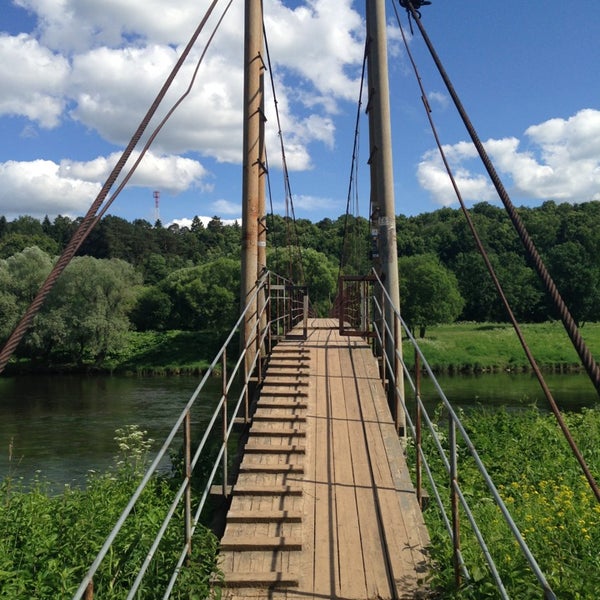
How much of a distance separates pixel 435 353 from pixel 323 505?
106ft

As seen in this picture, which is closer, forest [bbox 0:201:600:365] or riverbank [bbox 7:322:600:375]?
riverbank [bbox 7:322:600:375]

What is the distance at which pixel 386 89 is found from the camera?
22.4 feet

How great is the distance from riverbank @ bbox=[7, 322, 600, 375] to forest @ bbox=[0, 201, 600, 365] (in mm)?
1187

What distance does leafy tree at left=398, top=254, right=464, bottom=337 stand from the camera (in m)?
41.4

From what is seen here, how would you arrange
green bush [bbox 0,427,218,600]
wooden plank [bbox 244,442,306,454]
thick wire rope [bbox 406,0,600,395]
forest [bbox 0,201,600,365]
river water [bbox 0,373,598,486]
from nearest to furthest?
thick wire rope [bbox 406,0,600,395] < green bush [bbox 0,427,218,600] < wooden plank [bbox 244,442,306,454] < river water [bbox 0,373,598,486] < forest [bbox 0,201,600,365]

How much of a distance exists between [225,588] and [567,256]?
60.4 m

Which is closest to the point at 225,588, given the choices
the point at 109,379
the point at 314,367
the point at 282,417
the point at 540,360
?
the point at 282,417

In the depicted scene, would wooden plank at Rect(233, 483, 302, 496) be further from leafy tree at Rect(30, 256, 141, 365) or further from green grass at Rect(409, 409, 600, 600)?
leafy tree at Rect(30, 256, 141, 365)

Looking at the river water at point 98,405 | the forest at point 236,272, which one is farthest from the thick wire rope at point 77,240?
the forest at point 236,272

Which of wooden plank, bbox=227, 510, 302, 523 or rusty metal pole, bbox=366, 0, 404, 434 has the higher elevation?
rusty metal pole, bbox=366, 0, 404, 434

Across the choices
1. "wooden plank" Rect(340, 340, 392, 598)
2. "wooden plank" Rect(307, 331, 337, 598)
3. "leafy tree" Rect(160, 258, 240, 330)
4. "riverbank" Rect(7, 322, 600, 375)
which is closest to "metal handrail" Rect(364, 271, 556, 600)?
"wooden plank" Rect(340, 340, 392, 598)

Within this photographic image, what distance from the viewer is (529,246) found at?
2.74 meters

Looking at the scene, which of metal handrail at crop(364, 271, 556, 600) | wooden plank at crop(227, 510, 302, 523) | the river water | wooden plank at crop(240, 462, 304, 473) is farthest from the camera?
the river water

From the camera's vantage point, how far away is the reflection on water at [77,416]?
12.6m
